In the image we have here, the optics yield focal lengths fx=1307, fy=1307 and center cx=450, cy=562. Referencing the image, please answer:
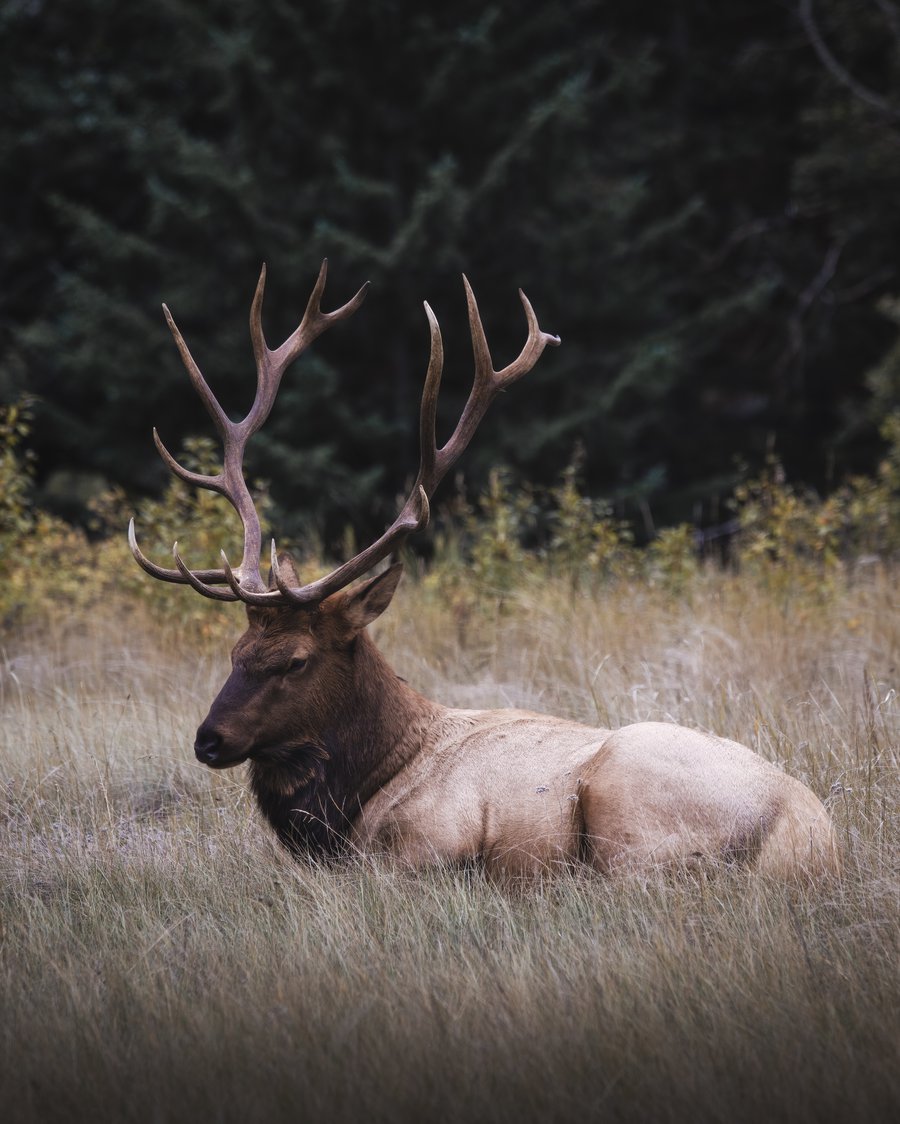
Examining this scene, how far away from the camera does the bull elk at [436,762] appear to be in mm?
3934

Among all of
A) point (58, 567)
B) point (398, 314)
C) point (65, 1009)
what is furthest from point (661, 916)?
point (398, 314)

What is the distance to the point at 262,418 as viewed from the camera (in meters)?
5.41

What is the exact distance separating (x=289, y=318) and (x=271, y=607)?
13.1m

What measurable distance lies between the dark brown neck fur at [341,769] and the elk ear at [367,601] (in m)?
0.07

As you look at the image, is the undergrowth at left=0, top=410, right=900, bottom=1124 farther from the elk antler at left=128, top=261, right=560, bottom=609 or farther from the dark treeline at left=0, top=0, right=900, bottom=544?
the dark treeline at left=0, top=0, right=900, bottom=544

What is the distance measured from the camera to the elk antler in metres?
4.53

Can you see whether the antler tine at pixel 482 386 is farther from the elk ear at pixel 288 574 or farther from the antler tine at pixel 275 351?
the antler tine at pixel 275 351

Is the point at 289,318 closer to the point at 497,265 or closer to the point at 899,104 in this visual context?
the point at 497,265

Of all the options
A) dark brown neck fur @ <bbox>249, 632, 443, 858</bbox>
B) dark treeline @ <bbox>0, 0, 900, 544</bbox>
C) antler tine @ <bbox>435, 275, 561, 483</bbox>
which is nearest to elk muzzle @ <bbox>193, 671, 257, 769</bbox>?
dark brown neck fur @ <bbox>249, 632, 443, 858</bbox>

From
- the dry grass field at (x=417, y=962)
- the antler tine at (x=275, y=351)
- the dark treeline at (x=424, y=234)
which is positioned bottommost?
the dry grass field at (x=417, y=962)

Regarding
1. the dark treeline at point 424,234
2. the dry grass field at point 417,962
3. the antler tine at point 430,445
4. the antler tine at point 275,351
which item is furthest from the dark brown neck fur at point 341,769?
the dark treeline at point 424,234

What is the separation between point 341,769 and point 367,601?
60cm

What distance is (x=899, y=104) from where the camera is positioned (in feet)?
55.1

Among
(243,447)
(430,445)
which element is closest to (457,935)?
(430,445)
